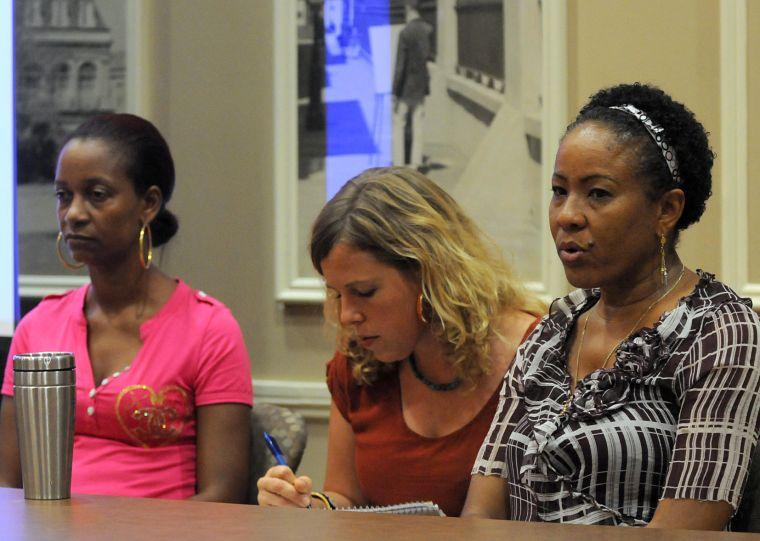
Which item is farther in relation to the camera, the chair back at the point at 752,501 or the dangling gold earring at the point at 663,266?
the dangling gold earring at the point at 663,266

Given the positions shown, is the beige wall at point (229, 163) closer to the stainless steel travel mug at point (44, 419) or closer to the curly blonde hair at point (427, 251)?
the curly blonde hair at point (427, 251)

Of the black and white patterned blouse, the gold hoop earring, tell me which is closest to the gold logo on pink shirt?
the gold hoop earring

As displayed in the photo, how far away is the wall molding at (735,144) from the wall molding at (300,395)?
3.91 ft

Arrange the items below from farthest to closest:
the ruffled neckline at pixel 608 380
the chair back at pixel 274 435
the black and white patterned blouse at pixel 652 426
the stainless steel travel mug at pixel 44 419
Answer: the chair back at pixel 274 435 < the ruffled neckline at pixel 608 380 < the black and white patterned blouse at pixel 652 426 < the stainless steel travel mug at pixel 44 419

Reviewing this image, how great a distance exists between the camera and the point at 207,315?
2.68 meters

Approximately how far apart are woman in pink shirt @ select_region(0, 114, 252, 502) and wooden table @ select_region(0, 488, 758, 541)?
41.2 inches

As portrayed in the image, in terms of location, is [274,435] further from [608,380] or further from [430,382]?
[608,380]

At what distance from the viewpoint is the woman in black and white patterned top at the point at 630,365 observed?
1.67 meters

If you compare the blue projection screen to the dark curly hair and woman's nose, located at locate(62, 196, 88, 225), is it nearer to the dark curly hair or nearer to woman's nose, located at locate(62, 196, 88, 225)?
woman's nose, located at locate(62, 196, 88, 225)

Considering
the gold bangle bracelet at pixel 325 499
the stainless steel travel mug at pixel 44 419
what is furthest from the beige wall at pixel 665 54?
the stainless steel travel mug at pixel 44 419

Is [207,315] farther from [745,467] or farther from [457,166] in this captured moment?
[745,467]

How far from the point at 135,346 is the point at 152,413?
0.67 ft

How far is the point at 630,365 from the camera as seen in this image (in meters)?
1.79

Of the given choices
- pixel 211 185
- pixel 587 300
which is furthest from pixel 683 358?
pixel 211 185
